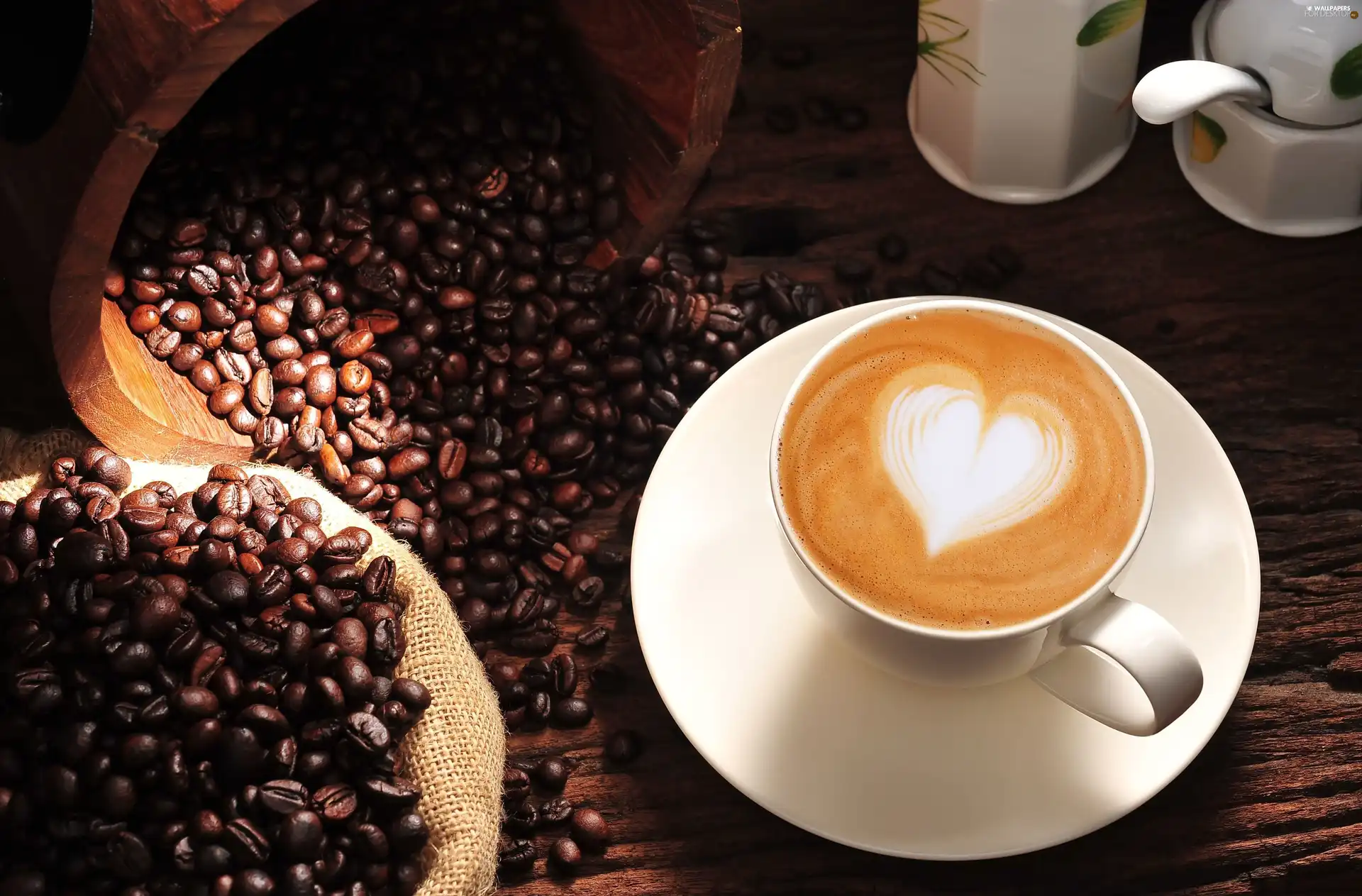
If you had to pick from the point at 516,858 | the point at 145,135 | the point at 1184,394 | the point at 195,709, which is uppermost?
the point at 145,135

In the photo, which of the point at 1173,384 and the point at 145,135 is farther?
the point at 1173,384

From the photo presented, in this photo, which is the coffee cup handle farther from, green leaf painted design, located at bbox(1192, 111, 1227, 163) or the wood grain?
green leaf painted design, located at bbox(1192, 111, 1227, 163)

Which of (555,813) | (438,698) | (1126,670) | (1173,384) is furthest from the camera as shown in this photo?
(1173,384)

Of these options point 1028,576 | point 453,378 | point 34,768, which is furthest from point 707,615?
point 34,768

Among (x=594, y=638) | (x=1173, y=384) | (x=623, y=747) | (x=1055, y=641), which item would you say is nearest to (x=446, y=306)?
(x=594, y=638)

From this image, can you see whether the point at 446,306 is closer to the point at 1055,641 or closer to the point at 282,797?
the point at 282,797

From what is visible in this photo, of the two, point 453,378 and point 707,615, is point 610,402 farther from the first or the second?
point 707,615
